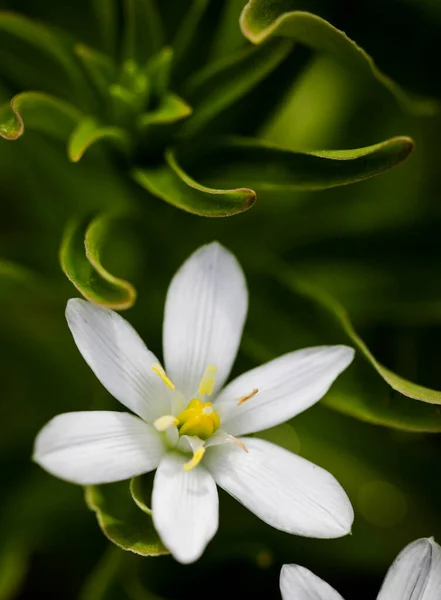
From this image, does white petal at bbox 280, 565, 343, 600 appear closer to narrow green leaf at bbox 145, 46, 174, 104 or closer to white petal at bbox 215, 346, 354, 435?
white petal at bbox 215, 346, 354, 435

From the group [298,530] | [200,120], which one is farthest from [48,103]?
[298,530]

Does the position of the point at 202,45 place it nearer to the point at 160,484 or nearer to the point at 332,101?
the point at 332,101

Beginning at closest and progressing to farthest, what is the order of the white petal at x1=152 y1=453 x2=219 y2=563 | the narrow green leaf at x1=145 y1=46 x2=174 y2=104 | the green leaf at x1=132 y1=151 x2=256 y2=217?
the white petal at x1=152 y1=453 x2=219 y2=563
the green leaf at x1=132 y1=151 x2=256 y2=217
the narrow green leaf at x1=145 y1=46 x2=174 y2=104

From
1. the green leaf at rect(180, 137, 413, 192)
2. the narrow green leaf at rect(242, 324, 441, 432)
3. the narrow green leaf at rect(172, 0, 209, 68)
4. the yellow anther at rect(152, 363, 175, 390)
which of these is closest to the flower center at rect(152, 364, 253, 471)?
the yellow anther at rect(152, 363, 175, 390)

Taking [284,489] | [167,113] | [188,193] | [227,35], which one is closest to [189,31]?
[227,35]

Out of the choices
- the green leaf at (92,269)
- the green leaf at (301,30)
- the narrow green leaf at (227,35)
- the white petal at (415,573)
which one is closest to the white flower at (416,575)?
the white petal at (415,573)

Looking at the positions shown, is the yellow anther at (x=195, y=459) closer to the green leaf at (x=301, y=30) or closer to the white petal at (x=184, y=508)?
the white petal at (x=184, y=508)
